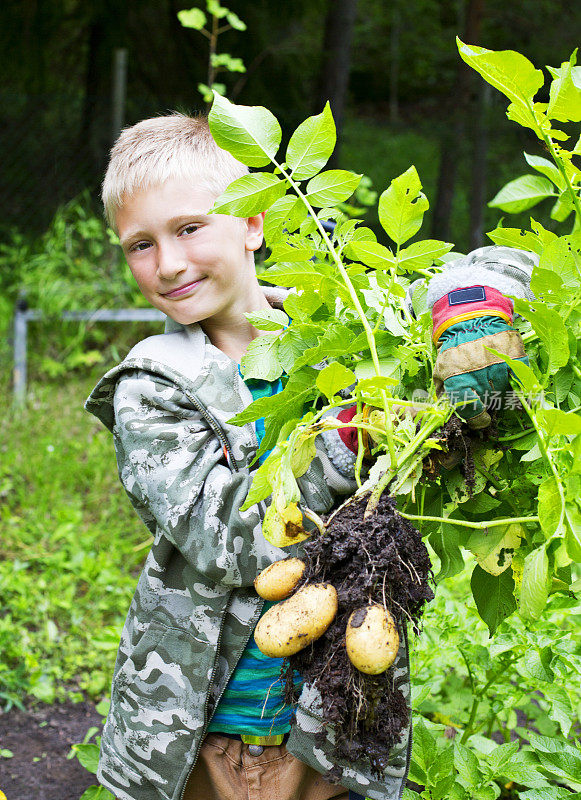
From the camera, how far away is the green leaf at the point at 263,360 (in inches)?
46.6

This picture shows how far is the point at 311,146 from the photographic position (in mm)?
1067

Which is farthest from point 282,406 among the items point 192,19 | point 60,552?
point 192,19

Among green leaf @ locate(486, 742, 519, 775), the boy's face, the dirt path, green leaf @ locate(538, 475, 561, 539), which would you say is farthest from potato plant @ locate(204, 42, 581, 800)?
the dirt path

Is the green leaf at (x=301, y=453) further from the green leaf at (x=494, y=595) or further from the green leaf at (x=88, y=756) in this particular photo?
the green leaf at (x=88, y=756)

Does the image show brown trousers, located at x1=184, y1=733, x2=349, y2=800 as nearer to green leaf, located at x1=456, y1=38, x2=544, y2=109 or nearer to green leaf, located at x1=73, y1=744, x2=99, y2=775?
green leaf, located at x1=73, y1=744, x2=99, y2=775

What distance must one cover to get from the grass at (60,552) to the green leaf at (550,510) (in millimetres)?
1627

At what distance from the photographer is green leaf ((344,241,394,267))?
107cm

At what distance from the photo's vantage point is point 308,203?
1104mm

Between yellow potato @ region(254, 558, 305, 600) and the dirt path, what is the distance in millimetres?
1537

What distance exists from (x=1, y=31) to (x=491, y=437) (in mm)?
6288

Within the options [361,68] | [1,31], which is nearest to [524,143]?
[1,31]

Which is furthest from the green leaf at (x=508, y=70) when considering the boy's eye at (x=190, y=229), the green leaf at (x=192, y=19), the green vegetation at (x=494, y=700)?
the green leaf at (x=192, y=19)

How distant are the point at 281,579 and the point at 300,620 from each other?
10 centimetres

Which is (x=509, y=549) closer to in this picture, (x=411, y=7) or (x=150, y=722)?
(x=150, y=722)
